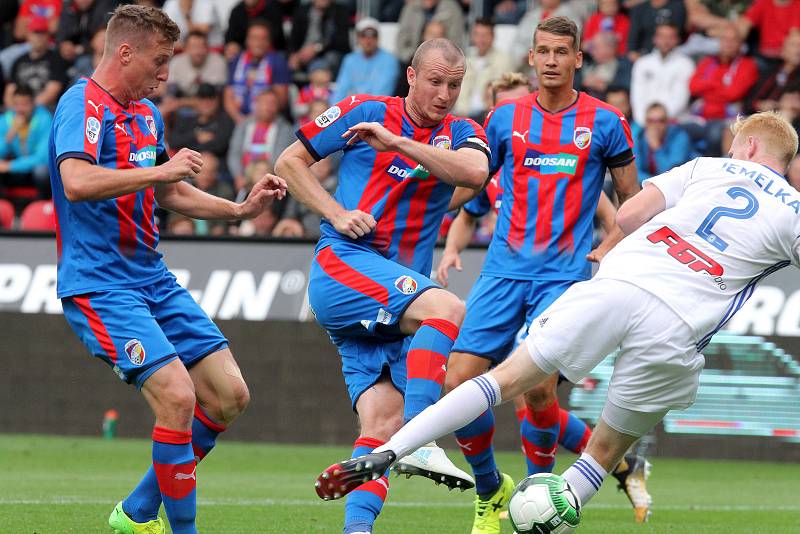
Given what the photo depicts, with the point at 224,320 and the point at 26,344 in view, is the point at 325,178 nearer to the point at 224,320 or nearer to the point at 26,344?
the point at 224,320

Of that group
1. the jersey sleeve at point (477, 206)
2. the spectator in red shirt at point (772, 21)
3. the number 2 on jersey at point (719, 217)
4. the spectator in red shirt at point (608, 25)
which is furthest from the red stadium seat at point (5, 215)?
the number 2 on jersey at point (719, 217)

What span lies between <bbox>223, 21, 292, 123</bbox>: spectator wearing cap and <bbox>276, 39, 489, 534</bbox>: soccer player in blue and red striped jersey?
425 inches

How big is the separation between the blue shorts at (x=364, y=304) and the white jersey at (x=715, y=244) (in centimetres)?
102

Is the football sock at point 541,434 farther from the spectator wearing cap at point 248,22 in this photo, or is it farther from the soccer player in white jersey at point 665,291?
the spectator wearing cap at point 248,22

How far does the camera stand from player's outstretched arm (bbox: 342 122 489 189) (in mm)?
6473

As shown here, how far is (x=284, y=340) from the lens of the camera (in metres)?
13.5

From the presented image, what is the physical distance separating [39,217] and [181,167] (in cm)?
1016

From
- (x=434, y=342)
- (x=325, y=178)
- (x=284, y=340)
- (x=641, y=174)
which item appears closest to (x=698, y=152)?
(x=641, y=174)

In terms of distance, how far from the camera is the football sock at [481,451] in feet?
25.3

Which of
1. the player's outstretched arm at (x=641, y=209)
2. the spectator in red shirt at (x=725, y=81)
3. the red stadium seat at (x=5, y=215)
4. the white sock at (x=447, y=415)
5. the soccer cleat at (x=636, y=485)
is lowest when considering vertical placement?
the red stadium seat at (x=5, y=215)

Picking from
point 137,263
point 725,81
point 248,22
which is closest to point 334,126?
point 137,263

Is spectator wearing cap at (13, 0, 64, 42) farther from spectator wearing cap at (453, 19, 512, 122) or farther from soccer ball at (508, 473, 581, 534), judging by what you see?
soccer ball at (508, 473, 581, 534)

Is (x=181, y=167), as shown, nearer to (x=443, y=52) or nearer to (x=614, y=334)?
(x=443, y=52)

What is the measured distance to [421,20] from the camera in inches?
698
